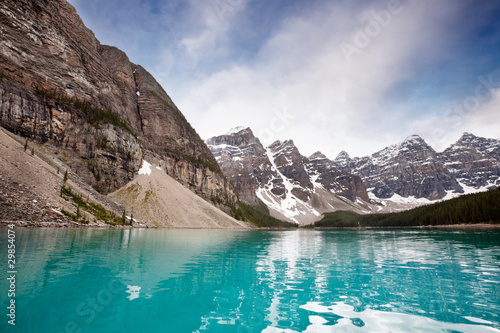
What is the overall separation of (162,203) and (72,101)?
51205 mm

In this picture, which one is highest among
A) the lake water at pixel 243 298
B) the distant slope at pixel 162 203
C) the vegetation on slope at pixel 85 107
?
the vegetation on slope at pixel 85 107

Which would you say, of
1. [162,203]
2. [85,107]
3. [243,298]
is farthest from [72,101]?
[243,298]

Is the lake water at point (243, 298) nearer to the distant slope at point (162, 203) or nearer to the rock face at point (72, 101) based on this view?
the distant slope at point (162, 203)

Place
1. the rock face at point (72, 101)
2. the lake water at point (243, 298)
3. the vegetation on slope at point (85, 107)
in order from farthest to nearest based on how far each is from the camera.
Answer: the vegetation on slope at point (85, 107) < the rock face at point (72, 101) < the lake water at point (243, 298)

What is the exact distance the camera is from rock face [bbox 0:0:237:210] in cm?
7862

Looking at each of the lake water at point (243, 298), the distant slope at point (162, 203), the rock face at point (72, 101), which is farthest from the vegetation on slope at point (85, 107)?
the lake water at point (243, 298)

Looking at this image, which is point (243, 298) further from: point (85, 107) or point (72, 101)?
point (85, 107)

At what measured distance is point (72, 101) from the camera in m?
95.2

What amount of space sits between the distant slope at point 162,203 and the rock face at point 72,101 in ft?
20.0

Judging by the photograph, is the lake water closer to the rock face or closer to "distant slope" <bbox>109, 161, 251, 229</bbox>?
"distant slope" <bbox>109, 161, 251, 229</bbox>

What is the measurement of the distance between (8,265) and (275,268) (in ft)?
51.8

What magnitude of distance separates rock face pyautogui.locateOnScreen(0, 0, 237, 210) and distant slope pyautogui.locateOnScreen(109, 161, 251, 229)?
6.10 metres

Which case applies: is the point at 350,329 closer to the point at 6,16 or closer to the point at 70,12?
the point at 6,16

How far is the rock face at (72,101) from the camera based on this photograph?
3095 inches
